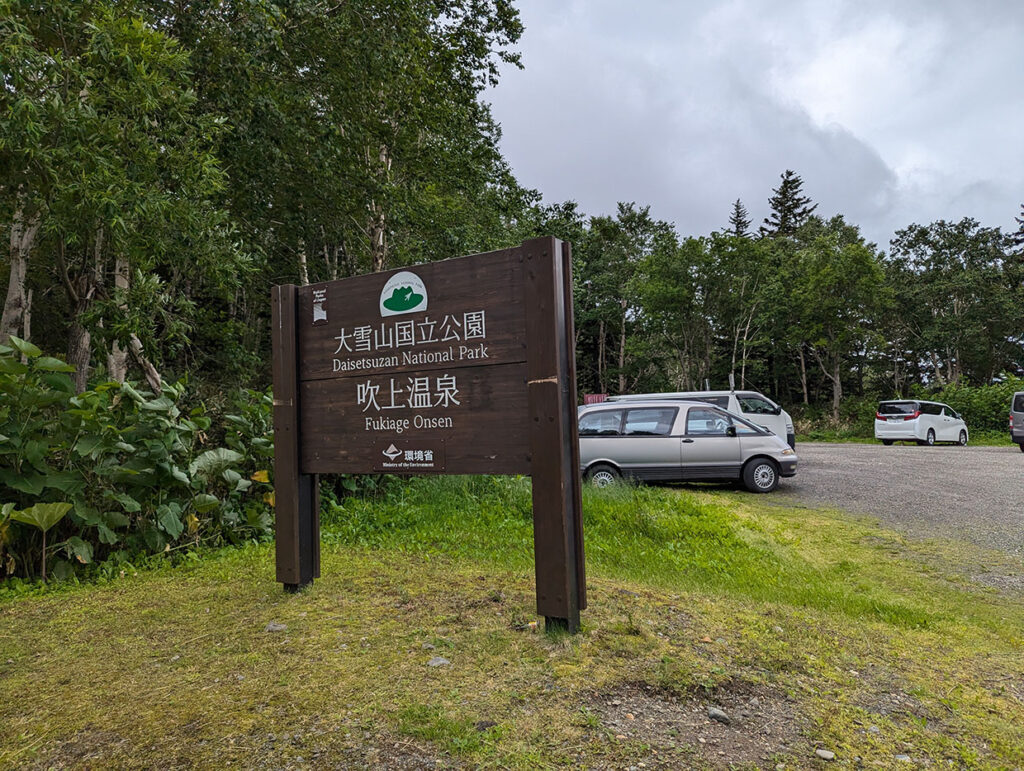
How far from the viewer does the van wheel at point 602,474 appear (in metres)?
10.3

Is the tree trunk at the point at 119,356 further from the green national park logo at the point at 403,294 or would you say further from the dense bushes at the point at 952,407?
the dense bushes at the point at 952,407

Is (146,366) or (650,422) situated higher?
(146,366)

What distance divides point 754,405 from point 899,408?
33.8ft

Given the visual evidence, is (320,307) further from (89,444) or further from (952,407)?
(952,407)

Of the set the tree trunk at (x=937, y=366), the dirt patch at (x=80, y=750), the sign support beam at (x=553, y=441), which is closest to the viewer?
the dirt patch at (x=80, y=750)

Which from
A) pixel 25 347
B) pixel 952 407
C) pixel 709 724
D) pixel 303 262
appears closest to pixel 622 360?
pixel 952 407

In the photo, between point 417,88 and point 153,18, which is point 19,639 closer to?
point 153,18

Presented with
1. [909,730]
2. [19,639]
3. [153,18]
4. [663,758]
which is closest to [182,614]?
[19,639]

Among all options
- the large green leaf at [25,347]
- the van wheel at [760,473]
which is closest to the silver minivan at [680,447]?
the van wheel at [760,473]

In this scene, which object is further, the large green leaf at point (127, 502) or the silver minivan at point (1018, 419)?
the silver minivan at point (1018, 419)

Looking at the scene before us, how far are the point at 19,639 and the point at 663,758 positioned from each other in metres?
3.33

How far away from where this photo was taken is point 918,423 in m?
20.6

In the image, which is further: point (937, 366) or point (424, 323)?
point (937, 366)

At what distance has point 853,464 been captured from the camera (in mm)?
14172
